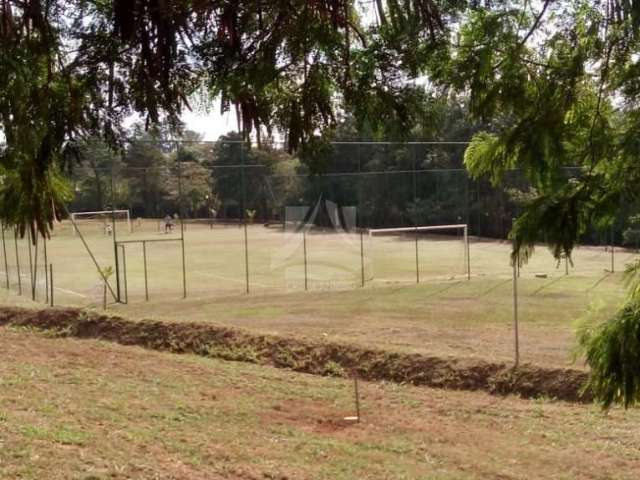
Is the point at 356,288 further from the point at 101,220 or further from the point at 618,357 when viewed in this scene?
the point at 618,357

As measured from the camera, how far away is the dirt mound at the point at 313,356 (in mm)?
11625

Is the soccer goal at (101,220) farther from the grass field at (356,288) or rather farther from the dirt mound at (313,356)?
the dirt mound at (313,356)

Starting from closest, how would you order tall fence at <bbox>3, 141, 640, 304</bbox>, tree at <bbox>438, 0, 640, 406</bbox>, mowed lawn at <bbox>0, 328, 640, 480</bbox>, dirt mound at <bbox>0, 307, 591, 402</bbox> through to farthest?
tree at <bbox>438, 0, 640, 406</bbox> < mowed lawn at <bbox>0, 328, 640, 480</bbox> < dirt mound at <bbox>0, 307, 591, 402</bbox> < tall fence at <bbox>3, 141, 640, 304</bbox>

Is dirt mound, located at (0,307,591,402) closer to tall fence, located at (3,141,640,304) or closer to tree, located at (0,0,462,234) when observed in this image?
tall fence, located at (3,141,640,304)

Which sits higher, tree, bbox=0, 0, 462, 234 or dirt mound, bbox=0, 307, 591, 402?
tree, bbox=0, 0, 462, 234

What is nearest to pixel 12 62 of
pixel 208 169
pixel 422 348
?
pixel 422 348

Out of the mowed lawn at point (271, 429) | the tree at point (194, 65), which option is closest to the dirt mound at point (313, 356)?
the mowed lawn at point (271, 429)

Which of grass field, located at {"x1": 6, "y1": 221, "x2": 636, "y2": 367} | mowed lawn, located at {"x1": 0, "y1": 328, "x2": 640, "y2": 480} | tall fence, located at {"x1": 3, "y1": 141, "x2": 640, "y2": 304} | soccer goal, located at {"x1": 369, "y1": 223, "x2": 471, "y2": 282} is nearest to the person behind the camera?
mowed lawn, located at {"x1": 0, "y1": 328, "x2": 640, "y2": 480}

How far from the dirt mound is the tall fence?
269 inches

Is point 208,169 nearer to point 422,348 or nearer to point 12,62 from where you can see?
point 422,348

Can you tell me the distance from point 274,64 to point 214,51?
0.97 ft

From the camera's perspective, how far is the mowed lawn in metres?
7.48

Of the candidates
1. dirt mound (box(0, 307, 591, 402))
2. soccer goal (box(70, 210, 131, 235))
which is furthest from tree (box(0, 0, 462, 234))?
soccer goal (box(70, 210, 131, 235))

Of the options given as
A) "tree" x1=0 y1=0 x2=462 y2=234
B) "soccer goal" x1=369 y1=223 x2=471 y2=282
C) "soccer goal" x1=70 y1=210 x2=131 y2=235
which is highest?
"tree" x1=0 y1=0 x2=462 y2=234
